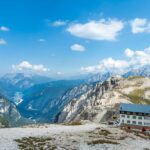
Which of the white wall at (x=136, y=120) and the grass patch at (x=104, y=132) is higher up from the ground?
the white wall at (x=136, y=120)

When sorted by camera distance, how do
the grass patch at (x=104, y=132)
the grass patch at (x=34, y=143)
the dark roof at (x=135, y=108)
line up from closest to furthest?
the grass patch at (x=34, y=143)
the grass patch at (x=104, y=132)
the dark roof at (x=135, y=108)

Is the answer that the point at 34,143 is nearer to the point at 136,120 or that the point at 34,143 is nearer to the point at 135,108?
the point at 136,120

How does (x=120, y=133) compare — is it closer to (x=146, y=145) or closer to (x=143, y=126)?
(x=146, y=145)

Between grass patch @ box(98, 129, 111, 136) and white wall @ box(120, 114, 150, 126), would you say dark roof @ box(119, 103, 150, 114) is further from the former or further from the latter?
grass patch @ box(98, 129, 111, 136)

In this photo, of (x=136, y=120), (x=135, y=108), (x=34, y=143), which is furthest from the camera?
(x=135, y=108)

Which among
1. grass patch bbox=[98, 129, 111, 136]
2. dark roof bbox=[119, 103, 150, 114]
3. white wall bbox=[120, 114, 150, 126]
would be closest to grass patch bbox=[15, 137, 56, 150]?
grass patch bbox=[98, 129, 111, 136]

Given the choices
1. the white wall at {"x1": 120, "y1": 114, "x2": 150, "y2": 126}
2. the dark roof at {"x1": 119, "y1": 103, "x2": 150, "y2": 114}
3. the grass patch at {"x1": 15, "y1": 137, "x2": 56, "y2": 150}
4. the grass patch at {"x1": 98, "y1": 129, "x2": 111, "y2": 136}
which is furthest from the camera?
the dark roof at {"x1": 119, "y1": 103, "x2": 150, "y2": 114}

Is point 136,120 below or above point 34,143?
above

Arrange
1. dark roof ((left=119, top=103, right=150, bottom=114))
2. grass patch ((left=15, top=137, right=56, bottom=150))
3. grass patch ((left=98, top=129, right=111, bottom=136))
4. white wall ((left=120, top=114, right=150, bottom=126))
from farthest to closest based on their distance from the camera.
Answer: dark roof ((left=119, top=103, right=150, bottom=114)), white wall ((left=120, top=114, right=150, bottom=126)), grass patch ((left=98, top=129, right=111, bottom=136)), grass patch ((left=15, top=137, right=56, bottom=150))

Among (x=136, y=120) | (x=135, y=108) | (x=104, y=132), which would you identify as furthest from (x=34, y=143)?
(x=135, y=108)

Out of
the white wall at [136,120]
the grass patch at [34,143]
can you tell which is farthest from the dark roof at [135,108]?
the grass patch at [34,143]

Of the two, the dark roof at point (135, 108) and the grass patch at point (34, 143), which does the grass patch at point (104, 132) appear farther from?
the dark roof at point (135, 108)

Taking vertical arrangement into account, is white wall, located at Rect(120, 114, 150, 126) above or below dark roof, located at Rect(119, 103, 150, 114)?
below

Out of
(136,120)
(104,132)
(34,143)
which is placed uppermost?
(136,120)
